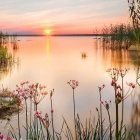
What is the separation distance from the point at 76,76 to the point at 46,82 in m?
2.34

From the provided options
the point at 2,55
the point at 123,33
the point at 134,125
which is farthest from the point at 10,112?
the point at 123,33

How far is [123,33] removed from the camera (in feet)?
113

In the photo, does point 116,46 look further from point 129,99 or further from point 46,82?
point 129,99

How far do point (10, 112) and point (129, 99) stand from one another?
3567 millimetres

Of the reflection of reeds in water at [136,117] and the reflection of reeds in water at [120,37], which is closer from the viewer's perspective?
the reflection of reeds in water at [136,117]

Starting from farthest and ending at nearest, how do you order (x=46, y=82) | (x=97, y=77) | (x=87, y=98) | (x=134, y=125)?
(x=97, y=77) → (x=46, y=82) → (x=87, y=98) → (x=134, y=125)

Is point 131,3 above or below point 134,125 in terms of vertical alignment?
above

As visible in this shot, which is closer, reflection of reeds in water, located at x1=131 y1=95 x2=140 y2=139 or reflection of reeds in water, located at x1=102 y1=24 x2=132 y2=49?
reflection of reeds in water, located at x1=131 y1=95 x2=140 y2=139

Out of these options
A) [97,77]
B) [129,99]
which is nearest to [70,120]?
[129,99]

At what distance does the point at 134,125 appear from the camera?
8391mm

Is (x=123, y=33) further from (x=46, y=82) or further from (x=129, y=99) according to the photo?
(x=129, y=99)

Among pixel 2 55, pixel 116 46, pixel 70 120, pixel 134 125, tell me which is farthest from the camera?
pixel 116 46

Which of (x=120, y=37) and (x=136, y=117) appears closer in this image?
(x=136, y=117)

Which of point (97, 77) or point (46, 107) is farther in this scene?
point (97, 77)
